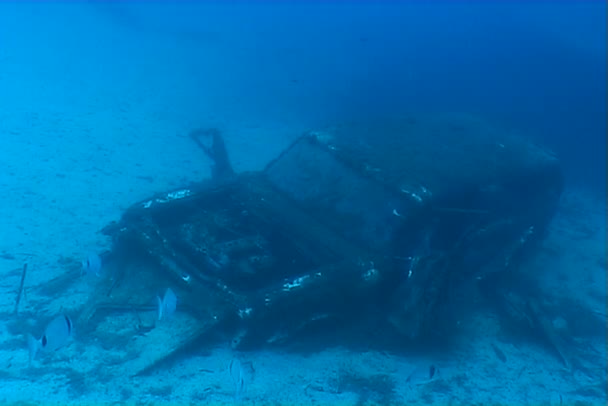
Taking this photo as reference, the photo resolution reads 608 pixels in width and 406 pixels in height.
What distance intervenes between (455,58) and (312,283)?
2210cm

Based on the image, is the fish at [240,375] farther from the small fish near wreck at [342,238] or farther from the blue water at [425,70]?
the blue water at [425,70]

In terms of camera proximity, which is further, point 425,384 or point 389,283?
point 389,283

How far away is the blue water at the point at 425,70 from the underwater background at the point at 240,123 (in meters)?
0.12

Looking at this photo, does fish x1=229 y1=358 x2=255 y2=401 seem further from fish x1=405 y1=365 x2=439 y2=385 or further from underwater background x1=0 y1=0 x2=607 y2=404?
fish x1=405 y1=365 x2=439 y2=385

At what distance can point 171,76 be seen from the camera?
20312mm

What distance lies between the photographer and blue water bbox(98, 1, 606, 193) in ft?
57.3

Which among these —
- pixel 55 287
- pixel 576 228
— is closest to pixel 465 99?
pixel 576 228

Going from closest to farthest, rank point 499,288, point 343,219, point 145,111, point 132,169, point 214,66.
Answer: point 343,219 → point 499,288 → point 132,169 → point 145,111 → point 214,66

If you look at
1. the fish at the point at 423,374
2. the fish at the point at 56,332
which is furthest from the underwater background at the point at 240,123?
the fish at the point at 56,332

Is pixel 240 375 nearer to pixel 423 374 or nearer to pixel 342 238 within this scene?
pixel 423 374

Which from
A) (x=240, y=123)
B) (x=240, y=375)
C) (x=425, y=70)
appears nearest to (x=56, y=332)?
(x=240, y=375)

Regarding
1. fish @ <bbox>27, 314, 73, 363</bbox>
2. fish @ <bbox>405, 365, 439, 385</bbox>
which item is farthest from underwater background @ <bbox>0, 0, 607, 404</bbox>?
fish @ <bbox>27, 314, 73, 363</bbox>

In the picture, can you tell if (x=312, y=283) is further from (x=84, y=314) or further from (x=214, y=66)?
(x=214, y=66)

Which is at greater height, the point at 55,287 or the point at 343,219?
the point at 343,219
